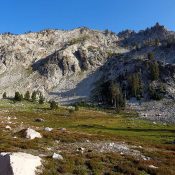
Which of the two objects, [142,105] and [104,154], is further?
[142,105]

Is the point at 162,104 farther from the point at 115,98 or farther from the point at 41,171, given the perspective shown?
the point at 41,171

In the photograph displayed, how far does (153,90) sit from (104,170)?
568ft

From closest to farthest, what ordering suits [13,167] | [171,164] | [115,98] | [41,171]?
[13,167], [41,171], [171,164], [115,98]

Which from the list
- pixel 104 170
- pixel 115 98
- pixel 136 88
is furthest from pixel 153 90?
pixel 104 170

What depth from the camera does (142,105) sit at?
598 feet

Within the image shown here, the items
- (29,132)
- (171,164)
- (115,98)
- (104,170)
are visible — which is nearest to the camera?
(104,170)

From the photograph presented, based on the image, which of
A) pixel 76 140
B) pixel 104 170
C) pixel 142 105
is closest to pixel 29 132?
pixel 76 140

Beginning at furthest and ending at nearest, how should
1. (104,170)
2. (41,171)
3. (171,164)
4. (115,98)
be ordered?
(115,98) → (171,164) → (104,170) → (41,171)

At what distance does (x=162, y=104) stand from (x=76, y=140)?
14161cm

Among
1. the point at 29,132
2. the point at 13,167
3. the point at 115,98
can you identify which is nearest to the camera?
the point at 13,167

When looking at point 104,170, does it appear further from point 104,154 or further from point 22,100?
point 22,100

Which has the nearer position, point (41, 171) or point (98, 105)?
point (41, 171)

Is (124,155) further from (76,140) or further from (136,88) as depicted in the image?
(136,88)

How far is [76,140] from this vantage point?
133ft
